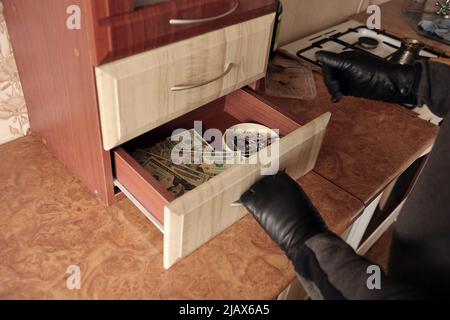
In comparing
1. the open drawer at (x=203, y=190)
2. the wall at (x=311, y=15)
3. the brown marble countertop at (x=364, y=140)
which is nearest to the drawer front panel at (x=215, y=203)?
the open drawer at (x=203, y=190)

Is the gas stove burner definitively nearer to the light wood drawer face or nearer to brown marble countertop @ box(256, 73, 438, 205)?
brown marble countertop @ box(256, 73, 438, 205)

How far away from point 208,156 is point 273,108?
0.56 feet

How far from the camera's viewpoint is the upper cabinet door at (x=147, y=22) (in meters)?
0.54

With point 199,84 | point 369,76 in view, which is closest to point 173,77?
point 199,84

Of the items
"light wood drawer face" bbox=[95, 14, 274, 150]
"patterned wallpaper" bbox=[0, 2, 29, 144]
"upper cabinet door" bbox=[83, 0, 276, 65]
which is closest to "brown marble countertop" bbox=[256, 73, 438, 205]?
"light wood drawer face" bbox=[95, 14, 274, 150]

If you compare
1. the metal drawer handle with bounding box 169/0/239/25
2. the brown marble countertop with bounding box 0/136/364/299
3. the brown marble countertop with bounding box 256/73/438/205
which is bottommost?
the brown marble countertop with bounding box 0/136/364/299

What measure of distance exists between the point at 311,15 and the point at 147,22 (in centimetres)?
102

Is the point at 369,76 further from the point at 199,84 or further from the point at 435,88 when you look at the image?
the point at 199,84

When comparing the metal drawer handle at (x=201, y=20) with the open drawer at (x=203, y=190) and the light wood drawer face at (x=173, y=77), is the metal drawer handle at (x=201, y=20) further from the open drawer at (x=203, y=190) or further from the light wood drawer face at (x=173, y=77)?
the open drawer at (x=203, y=190)

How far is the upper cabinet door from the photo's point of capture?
543mm

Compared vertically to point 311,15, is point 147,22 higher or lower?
higher

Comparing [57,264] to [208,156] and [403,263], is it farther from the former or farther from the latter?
[403,263]

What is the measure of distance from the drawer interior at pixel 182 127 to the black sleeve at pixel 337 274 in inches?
9.0

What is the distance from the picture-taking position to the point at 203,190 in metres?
0.61
